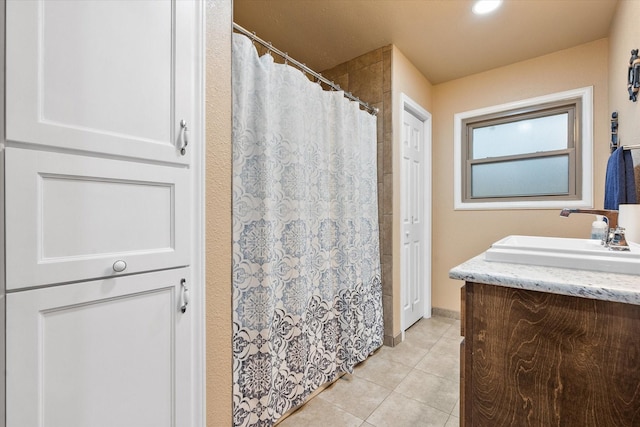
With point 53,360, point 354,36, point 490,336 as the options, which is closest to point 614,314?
point 490,336

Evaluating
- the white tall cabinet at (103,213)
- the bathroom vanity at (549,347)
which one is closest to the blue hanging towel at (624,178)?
the bathroom vanity at (549,347)

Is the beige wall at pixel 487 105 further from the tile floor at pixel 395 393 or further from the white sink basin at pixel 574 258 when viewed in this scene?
the white sink basin at pixel 574 258

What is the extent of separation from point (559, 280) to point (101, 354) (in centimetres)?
134

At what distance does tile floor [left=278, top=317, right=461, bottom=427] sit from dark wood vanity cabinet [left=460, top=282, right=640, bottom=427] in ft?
2.37

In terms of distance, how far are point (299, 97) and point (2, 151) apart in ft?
4.14

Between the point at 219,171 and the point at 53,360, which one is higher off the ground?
the point at 219,171

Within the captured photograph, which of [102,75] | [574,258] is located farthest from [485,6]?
[102,75]

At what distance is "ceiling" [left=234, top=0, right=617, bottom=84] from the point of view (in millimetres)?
1868

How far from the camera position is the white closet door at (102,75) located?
2.21ft

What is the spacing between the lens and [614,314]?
0.75 m

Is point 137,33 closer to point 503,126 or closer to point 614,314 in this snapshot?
point 614,314

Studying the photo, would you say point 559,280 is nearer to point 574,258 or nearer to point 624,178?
point 574,258

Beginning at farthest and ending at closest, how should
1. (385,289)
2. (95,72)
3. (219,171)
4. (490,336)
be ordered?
(385,289) < (219,171) < (490,336) < (95,72)

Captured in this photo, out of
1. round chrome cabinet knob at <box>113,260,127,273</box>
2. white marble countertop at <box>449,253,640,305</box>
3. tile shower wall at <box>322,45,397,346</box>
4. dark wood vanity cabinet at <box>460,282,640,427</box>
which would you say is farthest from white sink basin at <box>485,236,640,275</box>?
round chrome cabinet knob at <box>113,260,127,273</box>
